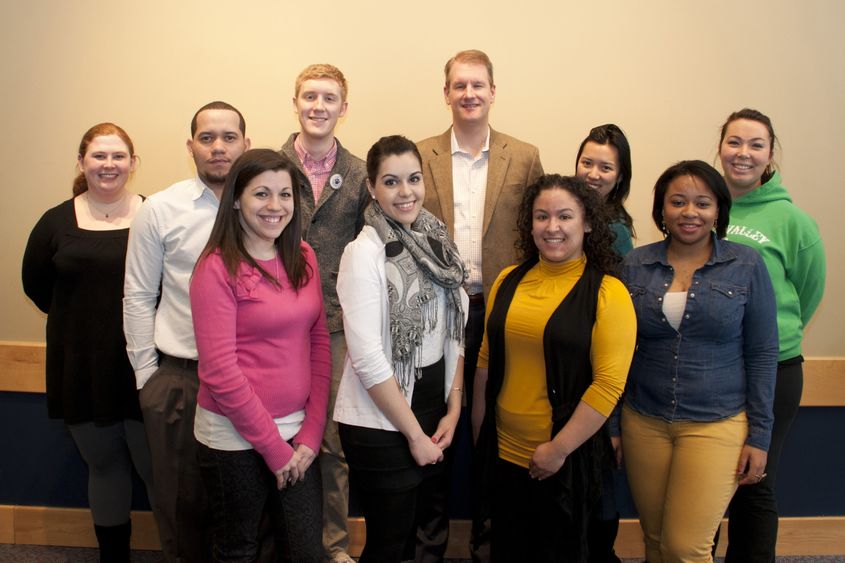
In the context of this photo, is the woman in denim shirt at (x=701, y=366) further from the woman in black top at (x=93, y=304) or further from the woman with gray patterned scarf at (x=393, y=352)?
the woman in black top at (x=93, y=304)

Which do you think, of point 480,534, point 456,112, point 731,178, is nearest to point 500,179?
point 456,112

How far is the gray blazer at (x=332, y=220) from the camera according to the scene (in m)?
2.19

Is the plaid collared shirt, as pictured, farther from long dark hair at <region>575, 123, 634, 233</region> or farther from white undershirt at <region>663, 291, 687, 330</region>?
white undershirt at <region>663, 291, 687, 330</region>

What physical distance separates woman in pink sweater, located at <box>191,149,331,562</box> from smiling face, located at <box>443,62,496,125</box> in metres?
0.81

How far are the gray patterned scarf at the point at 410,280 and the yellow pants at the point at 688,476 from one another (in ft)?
2.59

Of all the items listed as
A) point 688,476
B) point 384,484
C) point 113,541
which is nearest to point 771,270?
point 688,476

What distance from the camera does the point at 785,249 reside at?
206cm

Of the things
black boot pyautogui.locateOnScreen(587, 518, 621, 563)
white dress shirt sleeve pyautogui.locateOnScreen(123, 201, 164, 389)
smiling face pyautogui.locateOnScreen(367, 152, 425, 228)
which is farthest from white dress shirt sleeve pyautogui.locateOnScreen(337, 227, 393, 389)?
black boot pyautogui.locateOnScreen(587, 518, 621, 563)

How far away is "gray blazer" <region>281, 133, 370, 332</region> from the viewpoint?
2186 millimetres

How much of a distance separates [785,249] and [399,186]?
1.39 metres

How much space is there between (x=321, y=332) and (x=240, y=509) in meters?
0.53

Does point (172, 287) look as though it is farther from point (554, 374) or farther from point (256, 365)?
point (554, 374)

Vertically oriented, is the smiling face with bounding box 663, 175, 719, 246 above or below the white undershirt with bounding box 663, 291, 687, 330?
above

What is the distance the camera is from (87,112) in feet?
8.68
